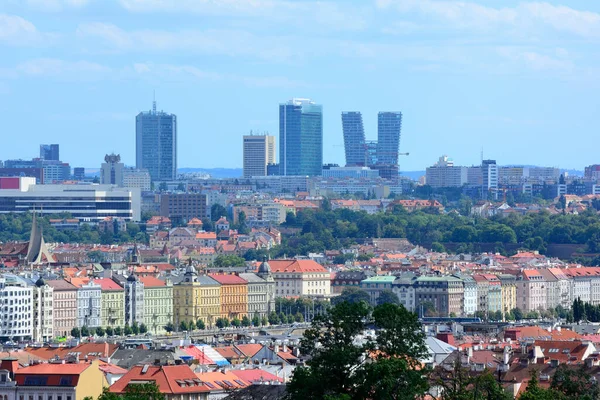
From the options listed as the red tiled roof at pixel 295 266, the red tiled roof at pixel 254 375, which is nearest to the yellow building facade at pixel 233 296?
the red tiled roof at pixel 295 266

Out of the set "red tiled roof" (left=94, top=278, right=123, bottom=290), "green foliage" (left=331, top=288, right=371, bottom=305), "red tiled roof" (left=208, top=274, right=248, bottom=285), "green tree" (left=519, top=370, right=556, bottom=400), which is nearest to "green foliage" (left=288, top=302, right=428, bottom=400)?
"green tree" (left=519, top=370, right=556, bottom=400)

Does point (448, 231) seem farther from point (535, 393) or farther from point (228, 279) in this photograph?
point (535, 393)

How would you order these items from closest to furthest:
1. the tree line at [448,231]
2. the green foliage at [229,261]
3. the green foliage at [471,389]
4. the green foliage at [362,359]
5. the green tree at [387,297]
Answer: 1. the green foliage at [362,359]
2. the green foliage at [471,389]
3. the green tree at [387,297]
4. the green foliage at [229,261]
5. the tree line at [448,231]

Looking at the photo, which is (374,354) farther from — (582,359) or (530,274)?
(530,274)

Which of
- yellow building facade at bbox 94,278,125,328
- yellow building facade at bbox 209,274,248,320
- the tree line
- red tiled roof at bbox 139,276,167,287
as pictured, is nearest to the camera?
yellow building facade at bbox 94,278,125,328

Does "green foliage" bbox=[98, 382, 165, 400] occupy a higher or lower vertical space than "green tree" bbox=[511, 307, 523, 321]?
higher

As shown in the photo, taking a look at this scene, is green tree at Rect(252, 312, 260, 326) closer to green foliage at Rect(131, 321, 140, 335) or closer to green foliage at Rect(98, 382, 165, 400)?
green foliage at Rect(131, 321, 140, 335)

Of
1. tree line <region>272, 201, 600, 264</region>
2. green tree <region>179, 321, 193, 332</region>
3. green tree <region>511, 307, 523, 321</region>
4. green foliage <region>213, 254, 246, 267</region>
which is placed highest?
tree line <region>272, 201, 600, 264</region>

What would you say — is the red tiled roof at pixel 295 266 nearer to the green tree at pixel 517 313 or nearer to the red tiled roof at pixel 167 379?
the green tree at pixel 517 313

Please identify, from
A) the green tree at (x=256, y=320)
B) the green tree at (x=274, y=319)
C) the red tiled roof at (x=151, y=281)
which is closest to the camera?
the green tree at (x=256, y=320)
